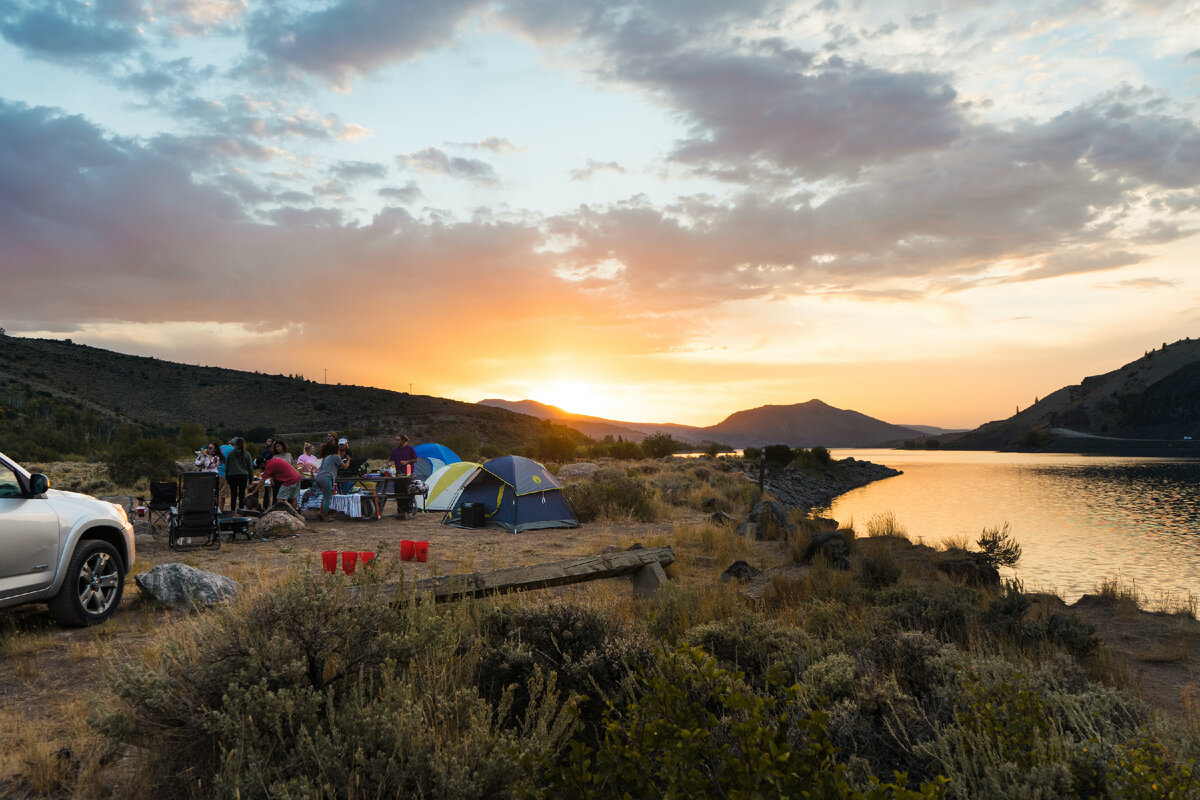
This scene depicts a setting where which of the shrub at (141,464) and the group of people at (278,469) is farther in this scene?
the shrub at (141,464)

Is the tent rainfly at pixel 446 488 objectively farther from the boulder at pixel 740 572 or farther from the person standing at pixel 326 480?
the boulder at pixel 740 572

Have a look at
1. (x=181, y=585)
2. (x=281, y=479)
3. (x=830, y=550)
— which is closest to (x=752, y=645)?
(x=181, y=585)

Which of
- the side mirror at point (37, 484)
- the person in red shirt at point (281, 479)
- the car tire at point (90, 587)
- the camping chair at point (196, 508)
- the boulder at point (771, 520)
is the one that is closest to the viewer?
the side mirror at point (37, 484)

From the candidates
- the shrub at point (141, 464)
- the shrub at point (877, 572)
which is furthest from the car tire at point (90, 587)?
the shrub at point (141, 464)

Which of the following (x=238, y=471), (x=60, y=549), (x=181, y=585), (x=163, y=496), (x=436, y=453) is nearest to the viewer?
(x=60, y=549)

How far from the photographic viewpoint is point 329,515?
16078 mm

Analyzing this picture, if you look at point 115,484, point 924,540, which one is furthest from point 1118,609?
point 115,484

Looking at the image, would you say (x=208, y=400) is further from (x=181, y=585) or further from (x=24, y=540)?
(x=24, y=540)

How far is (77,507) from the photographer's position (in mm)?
6273

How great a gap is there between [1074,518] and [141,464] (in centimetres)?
3238

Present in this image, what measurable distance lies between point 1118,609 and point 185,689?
1139 cm

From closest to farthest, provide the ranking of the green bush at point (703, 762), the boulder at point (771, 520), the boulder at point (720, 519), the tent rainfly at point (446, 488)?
the green bush at point (703, 762) → the boulder at point (771, 520) → the boulder at point (720, 519) → the tent rainfly at point (446, 488)

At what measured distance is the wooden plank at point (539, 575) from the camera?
210 inches

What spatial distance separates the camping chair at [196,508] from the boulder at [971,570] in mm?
12593
